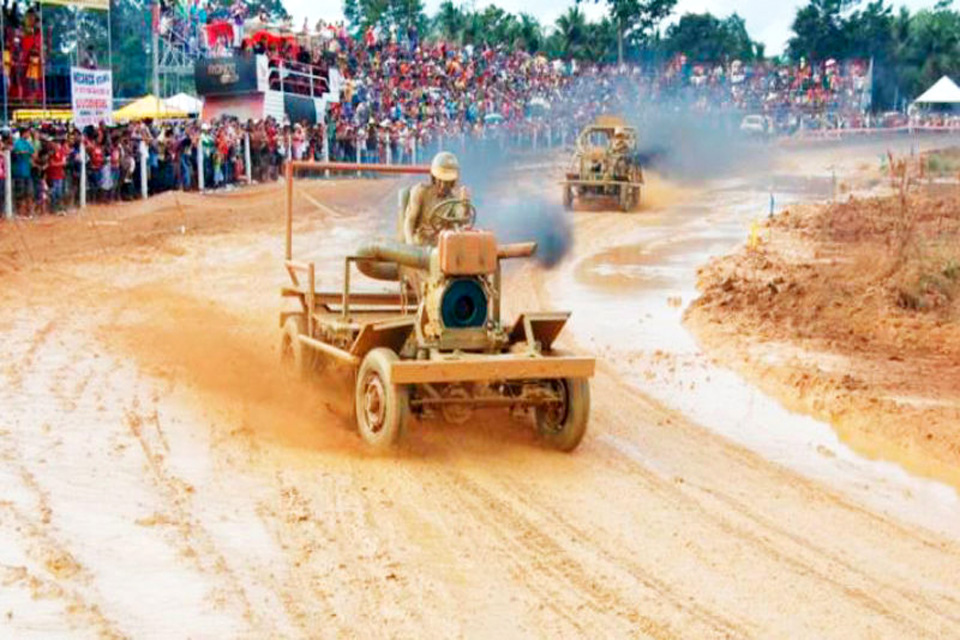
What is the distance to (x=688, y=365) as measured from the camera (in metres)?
13.4

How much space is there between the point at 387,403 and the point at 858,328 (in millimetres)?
8350

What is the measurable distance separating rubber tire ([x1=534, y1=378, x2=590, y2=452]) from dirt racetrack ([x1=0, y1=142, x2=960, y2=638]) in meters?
0.16

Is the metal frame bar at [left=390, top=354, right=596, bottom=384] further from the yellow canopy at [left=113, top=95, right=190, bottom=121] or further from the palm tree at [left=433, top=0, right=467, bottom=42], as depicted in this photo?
the palm tree at [left=433, top=0, right=467, bottom=42]

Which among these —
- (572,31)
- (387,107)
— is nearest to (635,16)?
(572,31)

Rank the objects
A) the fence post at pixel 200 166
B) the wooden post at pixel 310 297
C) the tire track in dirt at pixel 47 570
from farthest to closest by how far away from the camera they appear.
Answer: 1. the fence post at pixel 200 166
2. the wooden post at pixel 310 297
3. the tire track in dirt at pixel 47 570

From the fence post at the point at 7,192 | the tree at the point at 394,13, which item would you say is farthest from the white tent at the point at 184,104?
the tree at the point at 394,13

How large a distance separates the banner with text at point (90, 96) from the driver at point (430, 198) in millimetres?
15461

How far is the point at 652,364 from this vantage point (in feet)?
A: 43.8

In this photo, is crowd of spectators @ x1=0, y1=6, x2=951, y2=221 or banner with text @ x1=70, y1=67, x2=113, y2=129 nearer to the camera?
crowd of spectators @ x1=0, y1=6, x2=951, y2=221

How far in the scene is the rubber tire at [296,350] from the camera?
10.5 meters

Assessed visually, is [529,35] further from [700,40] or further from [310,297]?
[310,297]

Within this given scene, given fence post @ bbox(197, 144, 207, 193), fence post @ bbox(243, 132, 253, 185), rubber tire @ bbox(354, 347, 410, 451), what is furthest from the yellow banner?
rubber tire @ bbox(354, 347, 410, 451)

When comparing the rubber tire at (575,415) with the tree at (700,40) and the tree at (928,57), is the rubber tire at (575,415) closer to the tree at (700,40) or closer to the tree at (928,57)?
the tree at (700,40)

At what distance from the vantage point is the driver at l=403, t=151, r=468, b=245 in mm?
9812
